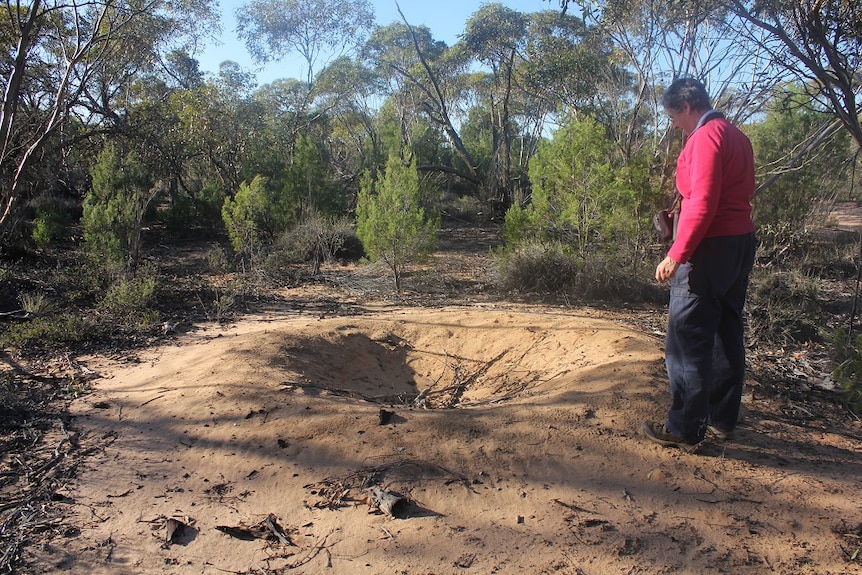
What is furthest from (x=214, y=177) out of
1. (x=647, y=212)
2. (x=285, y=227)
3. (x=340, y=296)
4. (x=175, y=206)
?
(x=647, y=212)

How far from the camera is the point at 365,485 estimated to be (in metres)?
2.85

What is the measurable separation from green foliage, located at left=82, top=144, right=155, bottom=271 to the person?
7225mm

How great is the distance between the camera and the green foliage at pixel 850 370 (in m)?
3.29

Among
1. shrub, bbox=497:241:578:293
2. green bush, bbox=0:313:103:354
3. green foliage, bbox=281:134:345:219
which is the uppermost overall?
green foliage, bbox=281:134:345:219

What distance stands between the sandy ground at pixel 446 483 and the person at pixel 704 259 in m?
0.35

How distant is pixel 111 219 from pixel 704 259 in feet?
26.1

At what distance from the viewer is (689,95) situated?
9.53 ft

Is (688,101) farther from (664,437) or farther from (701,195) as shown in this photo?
(664,437)

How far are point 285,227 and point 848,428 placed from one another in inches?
407

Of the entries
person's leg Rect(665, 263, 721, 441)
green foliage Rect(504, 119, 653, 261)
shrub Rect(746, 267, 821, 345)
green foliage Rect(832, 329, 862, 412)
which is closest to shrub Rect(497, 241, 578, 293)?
green foliage Rect(504, 119, 653, 261)

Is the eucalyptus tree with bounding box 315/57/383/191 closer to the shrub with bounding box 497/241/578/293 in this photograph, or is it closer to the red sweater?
the shrub with bounding box 497/241/578/293

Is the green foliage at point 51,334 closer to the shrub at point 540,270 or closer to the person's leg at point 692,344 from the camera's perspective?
the shrub at point 540,270

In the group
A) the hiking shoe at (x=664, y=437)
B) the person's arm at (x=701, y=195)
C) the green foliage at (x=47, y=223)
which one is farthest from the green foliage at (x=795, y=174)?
the green foliage at (x=47, y=223)

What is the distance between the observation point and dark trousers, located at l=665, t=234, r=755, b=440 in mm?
2799
